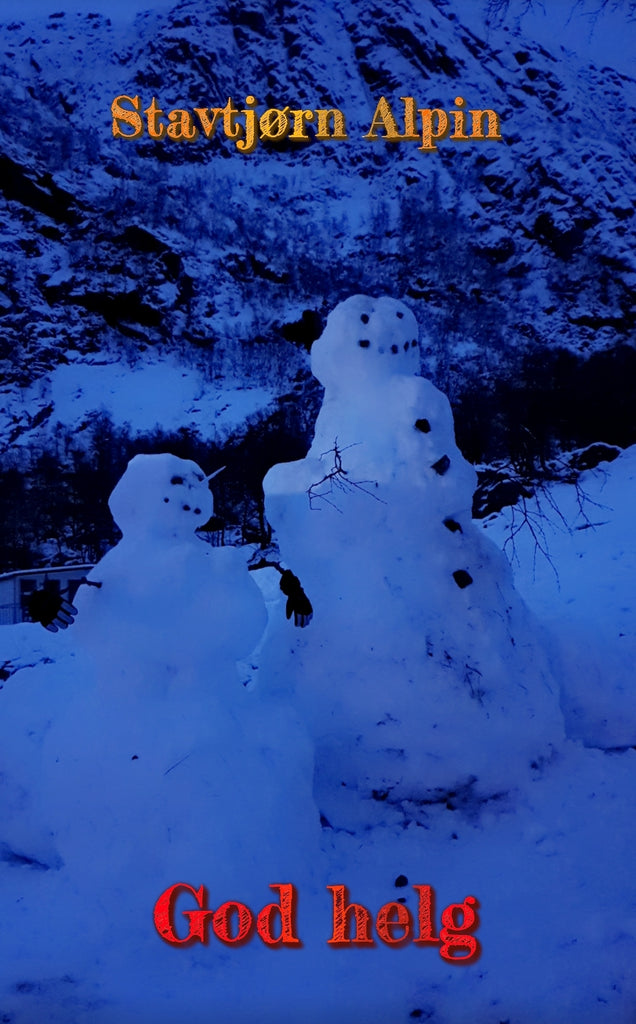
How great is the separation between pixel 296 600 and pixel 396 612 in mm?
657

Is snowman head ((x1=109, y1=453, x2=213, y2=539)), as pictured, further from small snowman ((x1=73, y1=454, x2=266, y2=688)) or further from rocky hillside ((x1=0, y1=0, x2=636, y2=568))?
rocky hillside ((x1=0, y1=0, x2=636, y2=568))

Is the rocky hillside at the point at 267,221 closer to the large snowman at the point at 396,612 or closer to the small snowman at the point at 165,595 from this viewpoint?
the large snowman at the point at 396,612

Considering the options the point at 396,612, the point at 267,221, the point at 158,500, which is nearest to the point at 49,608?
the point at 158,500

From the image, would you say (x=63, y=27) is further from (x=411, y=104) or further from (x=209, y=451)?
(x=411, y=104)

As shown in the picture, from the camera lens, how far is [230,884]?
3.00 meters

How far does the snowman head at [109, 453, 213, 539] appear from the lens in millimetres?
3930

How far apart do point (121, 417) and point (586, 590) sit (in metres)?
28.3

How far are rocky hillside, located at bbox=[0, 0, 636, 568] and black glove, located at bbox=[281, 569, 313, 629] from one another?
75.7ft

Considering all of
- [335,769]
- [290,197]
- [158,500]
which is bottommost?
[335,769]

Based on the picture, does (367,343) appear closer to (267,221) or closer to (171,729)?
(171,729)

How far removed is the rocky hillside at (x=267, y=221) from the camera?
32.6 meters

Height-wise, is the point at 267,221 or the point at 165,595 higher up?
the point at 267,221

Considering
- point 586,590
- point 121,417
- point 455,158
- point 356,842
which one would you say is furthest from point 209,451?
point 455,158

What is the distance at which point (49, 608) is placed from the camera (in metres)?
3.78
